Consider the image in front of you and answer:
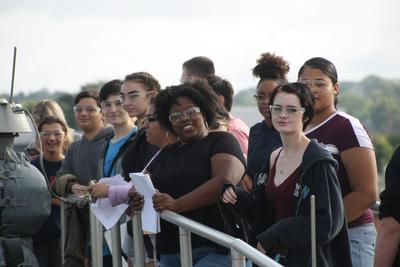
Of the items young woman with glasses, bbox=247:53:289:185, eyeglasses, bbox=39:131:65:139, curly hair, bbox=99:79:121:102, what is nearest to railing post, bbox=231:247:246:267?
young woman with glasses, bbox=247:53:289:185

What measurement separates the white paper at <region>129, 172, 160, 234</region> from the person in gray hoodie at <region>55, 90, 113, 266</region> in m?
1.35

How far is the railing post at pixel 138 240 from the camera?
6645mm

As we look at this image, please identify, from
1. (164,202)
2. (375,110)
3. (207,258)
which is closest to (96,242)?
(164,202)

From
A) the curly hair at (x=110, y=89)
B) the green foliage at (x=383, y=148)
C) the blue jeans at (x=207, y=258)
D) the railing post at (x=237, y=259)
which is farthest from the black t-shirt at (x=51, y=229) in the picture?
the green foliage at (x=383, y=148)

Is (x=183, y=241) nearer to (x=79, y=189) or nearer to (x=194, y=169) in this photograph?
(x=194, y=169)

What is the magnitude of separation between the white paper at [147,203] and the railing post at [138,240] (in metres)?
0.23

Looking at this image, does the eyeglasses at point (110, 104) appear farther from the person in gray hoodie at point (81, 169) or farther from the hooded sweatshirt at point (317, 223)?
the hooded sweatshirt at point (317, 223)

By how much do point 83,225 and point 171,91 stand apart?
7.31 feet

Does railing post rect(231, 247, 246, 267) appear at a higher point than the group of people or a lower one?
lower

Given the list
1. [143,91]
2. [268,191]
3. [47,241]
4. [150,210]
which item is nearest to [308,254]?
[268,191]

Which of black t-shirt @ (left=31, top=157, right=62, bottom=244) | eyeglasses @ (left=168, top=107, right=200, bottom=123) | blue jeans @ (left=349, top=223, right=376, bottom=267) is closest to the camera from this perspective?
blue jeans @ (left=349, top=223, right=376, bottom=267)

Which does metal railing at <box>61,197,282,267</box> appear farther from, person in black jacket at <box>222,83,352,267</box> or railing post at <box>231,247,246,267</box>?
person in black jacket at <box>222,83,352,267</box>

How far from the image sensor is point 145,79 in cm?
789

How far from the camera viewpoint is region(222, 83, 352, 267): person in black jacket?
17.0 feet
